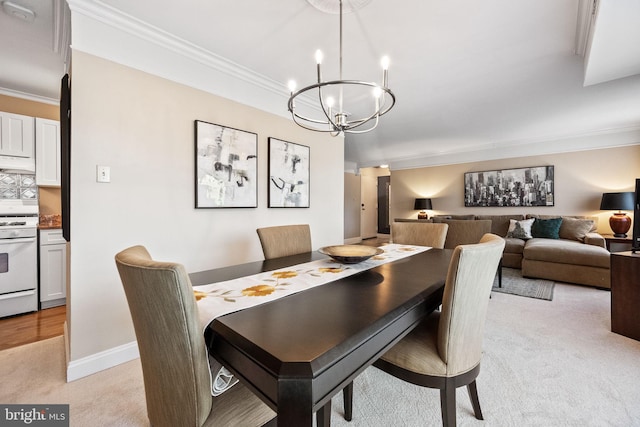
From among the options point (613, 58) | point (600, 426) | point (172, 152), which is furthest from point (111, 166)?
point (613, 58)

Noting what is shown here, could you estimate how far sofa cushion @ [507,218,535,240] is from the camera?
459 cm

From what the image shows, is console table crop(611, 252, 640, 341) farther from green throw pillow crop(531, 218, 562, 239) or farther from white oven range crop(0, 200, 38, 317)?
white oven range crop(0, 200, 38, 317)

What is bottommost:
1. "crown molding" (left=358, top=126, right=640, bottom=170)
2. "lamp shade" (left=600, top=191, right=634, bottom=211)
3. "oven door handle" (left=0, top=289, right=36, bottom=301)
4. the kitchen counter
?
"oven door handle" (left=0, top=289, right=36, bottom=301)

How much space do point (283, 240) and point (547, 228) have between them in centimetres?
474

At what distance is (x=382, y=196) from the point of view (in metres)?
8.97

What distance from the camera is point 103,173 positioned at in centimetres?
175

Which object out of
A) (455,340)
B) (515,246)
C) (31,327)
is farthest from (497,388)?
(31,327)

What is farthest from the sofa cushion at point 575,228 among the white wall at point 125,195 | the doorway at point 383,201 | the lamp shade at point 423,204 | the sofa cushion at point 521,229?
the white wall at point 125,195

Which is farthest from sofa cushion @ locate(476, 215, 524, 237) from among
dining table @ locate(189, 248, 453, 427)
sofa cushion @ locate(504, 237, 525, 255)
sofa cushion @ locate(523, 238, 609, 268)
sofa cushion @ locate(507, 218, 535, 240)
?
dining table @ locate(189, 248, 453, 427)

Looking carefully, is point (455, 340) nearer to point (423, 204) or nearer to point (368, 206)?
point (423, 204)

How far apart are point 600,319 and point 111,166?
4.23m

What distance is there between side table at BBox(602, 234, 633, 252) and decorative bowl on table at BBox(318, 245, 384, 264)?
4.38 m

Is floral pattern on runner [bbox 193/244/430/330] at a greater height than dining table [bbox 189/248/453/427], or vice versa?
floral pattern on runner [bbox 193/244/430/330]

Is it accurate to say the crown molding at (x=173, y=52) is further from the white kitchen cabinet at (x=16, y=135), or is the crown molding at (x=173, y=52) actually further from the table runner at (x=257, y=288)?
the white kitchen cabinet at (x=16, y=135)
